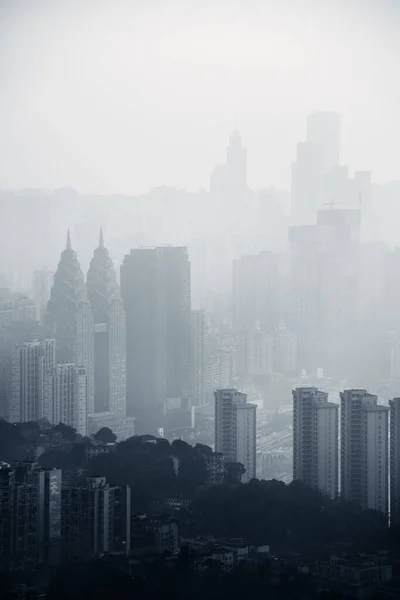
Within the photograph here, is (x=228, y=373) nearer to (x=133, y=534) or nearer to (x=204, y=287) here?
(x=204, y=287)

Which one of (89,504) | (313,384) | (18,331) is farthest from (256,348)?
(89,504)

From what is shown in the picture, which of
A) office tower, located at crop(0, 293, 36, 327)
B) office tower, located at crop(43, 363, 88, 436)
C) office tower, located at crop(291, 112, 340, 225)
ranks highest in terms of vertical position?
Answer: office tower, located at crop(291, 112, 340, 225)

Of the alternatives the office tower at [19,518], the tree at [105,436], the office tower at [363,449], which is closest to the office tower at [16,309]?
the tree at [105,436]

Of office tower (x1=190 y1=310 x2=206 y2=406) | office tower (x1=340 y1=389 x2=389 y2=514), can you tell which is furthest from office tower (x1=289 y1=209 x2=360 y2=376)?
office tower (x1=340 y1=389 x2=389 y2=514)

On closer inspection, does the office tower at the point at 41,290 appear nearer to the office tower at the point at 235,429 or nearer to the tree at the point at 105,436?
the tree at the point at 105,436

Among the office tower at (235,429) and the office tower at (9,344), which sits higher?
the office tower at (9,344)

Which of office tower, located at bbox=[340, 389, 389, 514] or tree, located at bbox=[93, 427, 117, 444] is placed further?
tree, located at bbox=[93, 427, 117, 444]

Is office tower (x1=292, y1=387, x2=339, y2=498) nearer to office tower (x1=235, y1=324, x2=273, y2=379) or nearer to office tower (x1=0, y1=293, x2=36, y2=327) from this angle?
office tower (x1=235, y1=324, x2=273, y2=379)

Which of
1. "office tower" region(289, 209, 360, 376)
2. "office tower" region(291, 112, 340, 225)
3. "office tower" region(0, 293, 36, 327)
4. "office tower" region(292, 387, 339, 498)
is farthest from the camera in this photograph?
"office tower" region(289, 209, 360, 376)
